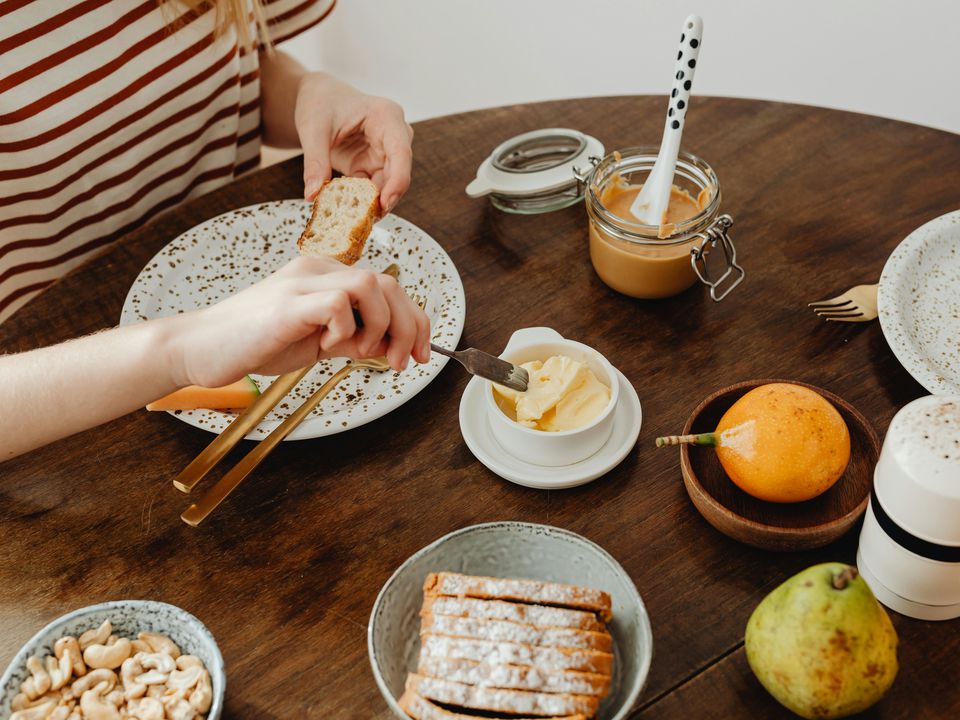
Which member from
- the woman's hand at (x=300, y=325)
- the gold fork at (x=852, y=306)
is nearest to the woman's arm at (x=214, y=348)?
the woman's hand at (x=300, y=325)

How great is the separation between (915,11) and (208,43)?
172cm

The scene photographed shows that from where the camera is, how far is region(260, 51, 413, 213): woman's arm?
1.26 metres

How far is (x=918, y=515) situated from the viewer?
74cm

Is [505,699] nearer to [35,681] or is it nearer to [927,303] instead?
[35,681]

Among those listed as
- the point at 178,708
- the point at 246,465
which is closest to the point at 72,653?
the point at 178,708

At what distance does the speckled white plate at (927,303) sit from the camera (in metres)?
1.02

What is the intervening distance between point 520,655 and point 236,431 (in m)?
0.45

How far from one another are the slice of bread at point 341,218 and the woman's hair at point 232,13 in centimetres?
36

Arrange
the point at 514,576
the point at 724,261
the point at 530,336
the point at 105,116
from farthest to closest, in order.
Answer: the point at 105,116
the point at 724,261
the point at 530,336
the point at 514,576

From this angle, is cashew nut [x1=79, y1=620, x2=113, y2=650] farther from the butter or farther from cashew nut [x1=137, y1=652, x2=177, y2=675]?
the butter

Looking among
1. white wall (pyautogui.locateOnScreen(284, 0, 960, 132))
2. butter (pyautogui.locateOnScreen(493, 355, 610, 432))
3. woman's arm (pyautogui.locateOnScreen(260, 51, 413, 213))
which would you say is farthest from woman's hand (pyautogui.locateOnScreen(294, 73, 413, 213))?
white wall (pyautogui.locateOnScreen(284, 0, 960, 132))

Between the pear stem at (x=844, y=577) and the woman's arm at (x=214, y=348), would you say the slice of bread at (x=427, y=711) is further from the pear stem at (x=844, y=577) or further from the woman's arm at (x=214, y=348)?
the woman's arm at (x=214, y=348)

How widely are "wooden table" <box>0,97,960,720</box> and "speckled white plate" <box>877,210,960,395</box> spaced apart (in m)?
0.05

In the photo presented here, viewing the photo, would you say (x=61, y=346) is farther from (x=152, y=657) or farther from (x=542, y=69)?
(x=542, y=69)
